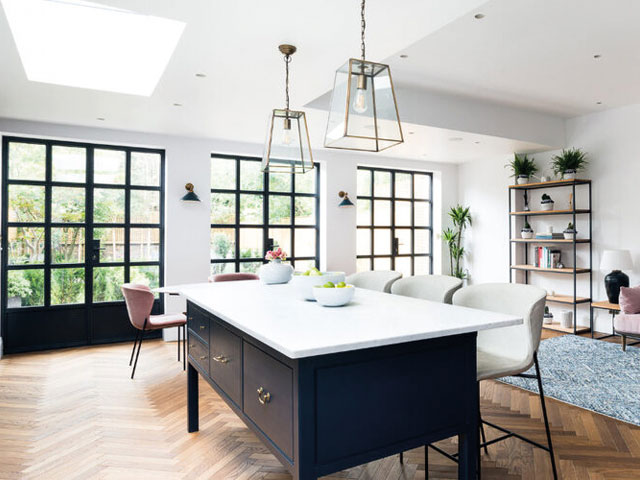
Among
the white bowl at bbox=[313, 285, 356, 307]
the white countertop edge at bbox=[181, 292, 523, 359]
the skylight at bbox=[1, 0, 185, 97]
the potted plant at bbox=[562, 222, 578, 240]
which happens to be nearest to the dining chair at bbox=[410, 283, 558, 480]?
the white countertop edge at bbox=[181, 292, 523, 359]

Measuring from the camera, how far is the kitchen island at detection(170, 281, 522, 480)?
148 centimetres

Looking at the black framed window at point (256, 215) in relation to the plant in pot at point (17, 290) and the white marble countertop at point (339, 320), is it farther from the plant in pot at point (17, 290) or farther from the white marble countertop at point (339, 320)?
the white marble countertop at point (339, 320)

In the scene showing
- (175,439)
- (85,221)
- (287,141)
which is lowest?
(175,439)

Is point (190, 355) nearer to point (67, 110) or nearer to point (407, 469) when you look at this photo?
point (407, 469)

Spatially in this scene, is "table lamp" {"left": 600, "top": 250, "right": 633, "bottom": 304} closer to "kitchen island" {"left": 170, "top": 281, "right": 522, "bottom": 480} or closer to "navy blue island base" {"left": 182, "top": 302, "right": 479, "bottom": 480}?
"kitchen island" {"left": 170, "top": 281, "right": 522, "bottom": 480}

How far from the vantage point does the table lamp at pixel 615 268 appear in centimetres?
519

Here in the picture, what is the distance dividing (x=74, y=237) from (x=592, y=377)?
18.8ft

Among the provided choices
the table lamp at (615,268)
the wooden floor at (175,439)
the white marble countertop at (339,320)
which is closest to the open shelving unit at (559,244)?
the table lamp at (615,268)

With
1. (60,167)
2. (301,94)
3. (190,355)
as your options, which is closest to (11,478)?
(190,355)

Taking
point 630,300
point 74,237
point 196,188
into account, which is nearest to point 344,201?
point 196,188

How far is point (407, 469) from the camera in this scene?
8.09 feet

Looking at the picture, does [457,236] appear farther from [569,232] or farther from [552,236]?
[569,232]

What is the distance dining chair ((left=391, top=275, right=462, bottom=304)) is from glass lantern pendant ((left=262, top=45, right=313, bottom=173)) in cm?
108

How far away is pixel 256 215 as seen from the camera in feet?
20.8
